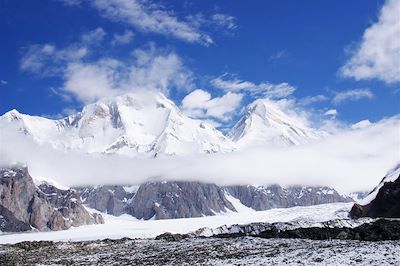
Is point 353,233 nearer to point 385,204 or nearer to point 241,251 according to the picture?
point 241,251

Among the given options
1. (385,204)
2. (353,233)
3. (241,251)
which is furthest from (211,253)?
(385,204)

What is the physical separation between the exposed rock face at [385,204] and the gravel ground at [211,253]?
61.7 meters

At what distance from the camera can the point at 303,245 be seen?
1784 inches

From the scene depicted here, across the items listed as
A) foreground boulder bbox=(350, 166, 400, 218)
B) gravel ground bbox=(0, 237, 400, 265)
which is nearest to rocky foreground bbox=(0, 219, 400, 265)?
gravel ground bbox=(0, 237, 400, 265)

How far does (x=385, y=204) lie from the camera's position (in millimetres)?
111375

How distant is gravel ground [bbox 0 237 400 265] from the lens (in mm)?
36344

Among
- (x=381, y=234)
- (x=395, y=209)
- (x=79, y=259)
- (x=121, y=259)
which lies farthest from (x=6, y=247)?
(x=395, y=209)

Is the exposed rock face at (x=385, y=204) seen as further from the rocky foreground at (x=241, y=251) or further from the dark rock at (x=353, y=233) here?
the rocky foreground at (x=241, y=251)

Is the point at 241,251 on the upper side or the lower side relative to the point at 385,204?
lower

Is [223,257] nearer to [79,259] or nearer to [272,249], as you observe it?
[272,249]

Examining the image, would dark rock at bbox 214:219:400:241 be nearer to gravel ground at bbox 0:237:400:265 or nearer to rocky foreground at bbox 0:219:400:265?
rocky foreground at bbox 0:219:400:265

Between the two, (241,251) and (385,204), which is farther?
(385,204)

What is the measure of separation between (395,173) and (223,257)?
95041mm

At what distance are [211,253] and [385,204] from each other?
7620 centimetres
